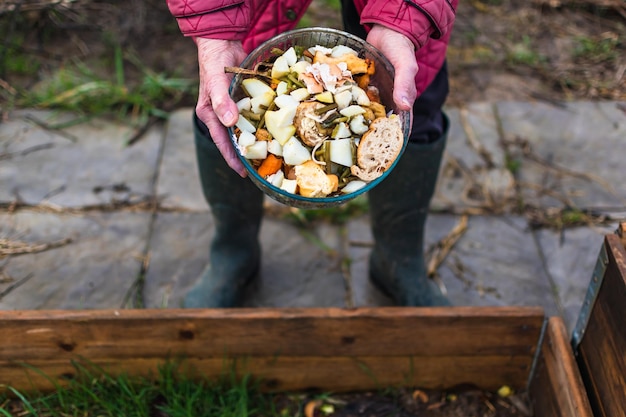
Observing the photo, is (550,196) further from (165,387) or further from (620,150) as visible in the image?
(165,387)

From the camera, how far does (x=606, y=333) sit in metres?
1.24

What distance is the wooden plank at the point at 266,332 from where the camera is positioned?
1.38 m

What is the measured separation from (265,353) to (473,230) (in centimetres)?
87

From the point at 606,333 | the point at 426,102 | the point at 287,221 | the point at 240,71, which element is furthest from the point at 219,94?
the point at 287,221

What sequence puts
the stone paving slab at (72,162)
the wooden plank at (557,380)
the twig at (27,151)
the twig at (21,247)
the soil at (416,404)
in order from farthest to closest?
1. the twig at (27,151)
2. the stone paving slab at (72,162)
3. the twig at (21,247)
4. the soil at (416,404)
5. the wooden plank at (557,380)

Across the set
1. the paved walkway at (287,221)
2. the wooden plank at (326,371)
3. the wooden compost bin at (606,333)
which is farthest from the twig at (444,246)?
the wooden compost bin at (606,333)

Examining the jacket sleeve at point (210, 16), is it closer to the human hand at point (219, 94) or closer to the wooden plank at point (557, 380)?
the human hand at point (219, 94)

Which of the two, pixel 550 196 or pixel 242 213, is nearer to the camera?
pixel 242 213

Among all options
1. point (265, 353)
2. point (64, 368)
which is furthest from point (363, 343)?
Answer: point (64, 368)

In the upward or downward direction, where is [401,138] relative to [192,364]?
upward

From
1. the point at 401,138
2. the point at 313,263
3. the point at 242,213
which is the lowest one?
the point at 313,263

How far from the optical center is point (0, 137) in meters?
2.26

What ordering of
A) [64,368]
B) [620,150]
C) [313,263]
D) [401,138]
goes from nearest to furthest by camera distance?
[401,138] → [64,368] → [313,263] → [620,150]

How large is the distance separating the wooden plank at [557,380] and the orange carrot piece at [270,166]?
706 mm
